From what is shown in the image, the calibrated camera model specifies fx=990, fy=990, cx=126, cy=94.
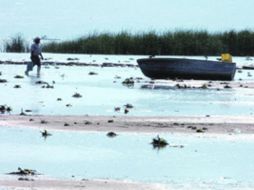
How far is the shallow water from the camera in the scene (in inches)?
540

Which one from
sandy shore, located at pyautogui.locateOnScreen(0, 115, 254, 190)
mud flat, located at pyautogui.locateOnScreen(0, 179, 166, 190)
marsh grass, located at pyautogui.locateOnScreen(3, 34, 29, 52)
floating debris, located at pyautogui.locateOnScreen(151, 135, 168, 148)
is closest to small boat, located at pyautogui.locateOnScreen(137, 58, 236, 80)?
sandy shore, located at pyautogui.locateOnScreen(0, 115, 254, 190)

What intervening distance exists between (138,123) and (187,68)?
80.5 ft

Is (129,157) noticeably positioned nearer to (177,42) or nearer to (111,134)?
(111,134)

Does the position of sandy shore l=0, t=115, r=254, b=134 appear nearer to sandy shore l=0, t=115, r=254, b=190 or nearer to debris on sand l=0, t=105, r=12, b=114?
sandy shore l=0, t=115, r=254, b=190

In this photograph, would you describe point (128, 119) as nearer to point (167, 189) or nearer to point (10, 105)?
point (10, 105)

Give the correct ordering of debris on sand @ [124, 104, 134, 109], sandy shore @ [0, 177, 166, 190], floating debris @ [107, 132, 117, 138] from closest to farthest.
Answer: sandy shore @ [0, 177, 166, 190] → floating debris @ [107, 132, 117, 138] → debris on sand @ [124, 104, 134, 109]

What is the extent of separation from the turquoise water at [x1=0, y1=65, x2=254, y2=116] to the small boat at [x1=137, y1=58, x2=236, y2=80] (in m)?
Result: 4.06

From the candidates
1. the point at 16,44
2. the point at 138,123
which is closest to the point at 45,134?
the point at 138,123

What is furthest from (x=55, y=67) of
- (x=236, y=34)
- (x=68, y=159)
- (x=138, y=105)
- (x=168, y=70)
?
(x=68, y=159)

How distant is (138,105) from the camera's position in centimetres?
2822

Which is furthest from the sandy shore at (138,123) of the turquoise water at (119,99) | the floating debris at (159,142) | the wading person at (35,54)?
the wading person at (35,54)

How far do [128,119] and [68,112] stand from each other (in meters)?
2.16

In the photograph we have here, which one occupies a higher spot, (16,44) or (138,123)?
(138,123)

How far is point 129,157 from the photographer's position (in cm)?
1577
